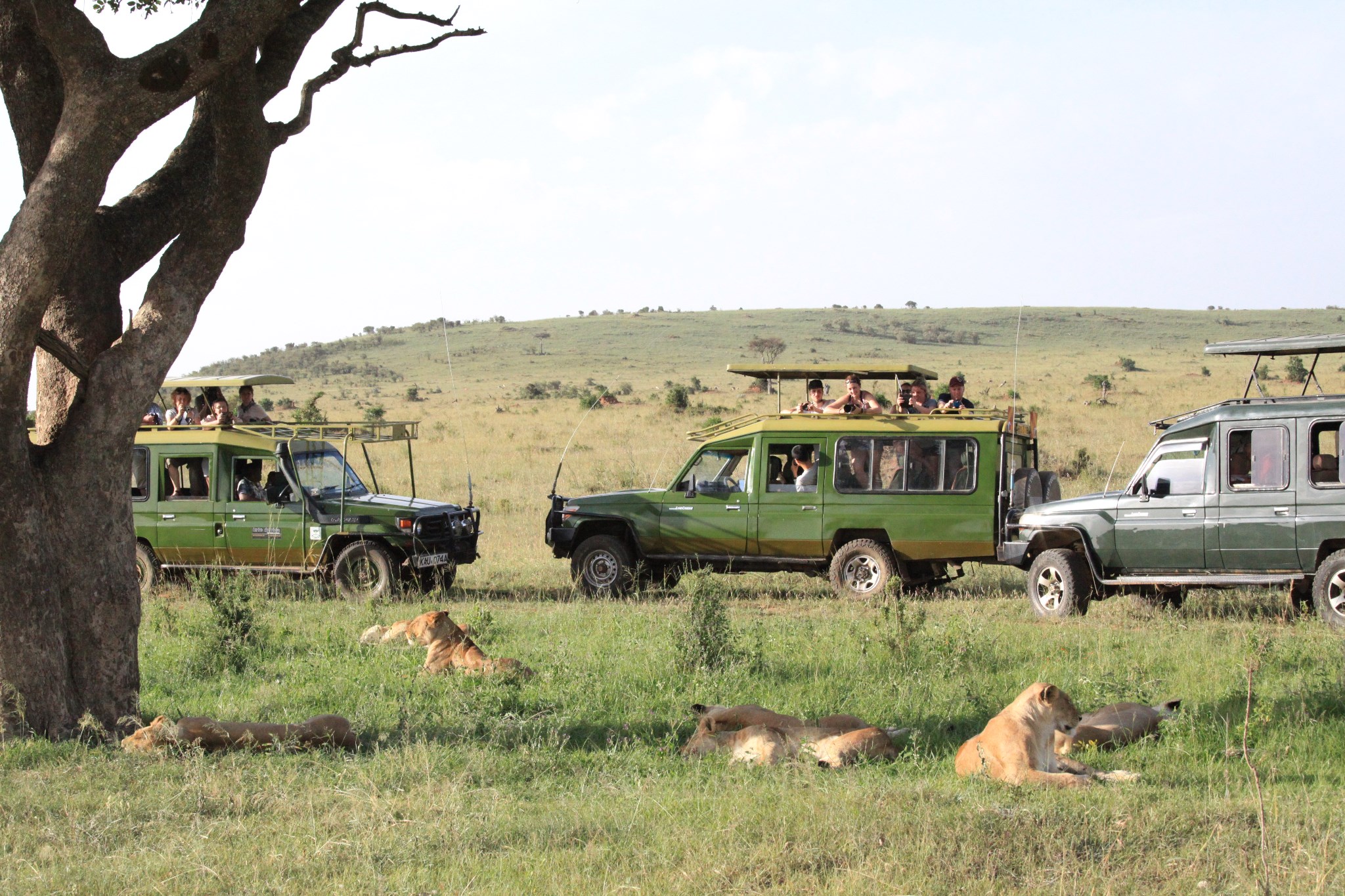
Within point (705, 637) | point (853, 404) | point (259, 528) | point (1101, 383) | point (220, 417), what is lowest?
point (705, 637)

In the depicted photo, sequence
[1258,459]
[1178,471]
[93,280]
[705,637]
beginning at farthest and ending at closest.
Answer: [1178,471] → [1258,459] → [705,637] → [93,280]

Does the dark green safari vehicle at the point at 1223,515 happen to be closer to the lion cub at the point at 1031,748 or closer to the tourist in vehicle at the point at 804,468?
the tourist in vehicle at the point at 804,468

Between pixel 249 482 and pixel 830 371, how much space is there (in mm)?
6049

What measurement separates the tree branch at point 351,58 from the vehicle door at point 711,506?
17.9ft

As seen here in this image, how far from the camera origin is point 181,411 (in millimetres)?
13750

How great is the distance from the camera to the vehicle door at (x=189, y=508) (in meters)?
12.9

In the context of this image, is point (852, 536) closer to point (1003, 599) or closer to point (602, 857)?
point (1003, 599)

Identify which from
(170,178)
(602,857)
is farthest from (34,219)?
(602,857)

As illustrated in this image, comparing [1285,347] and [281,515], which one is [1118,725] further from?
[281,515]

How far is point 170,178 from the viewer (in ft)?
24.9

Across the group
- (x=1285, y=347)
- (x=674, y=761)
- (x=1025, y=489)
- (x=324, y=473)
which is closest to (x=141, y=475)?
(x=324, y=473)

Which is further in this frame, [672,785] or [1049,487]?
[1049,487]

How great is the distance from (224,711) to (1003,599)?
7734 mm

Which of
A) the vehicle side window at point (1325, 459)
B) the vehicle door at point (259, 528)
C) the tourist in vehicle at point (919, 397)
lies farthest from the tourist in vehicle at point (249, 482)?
the vehicle side window at point (1325, 459)
